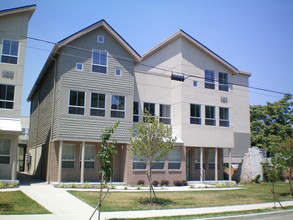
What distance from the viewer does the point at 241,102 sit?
36344 mm

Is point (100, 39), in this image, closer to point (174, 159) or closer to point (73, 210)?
point (174, 159)

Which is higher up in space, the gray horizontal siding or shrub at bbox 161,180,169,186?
the gray horizontal siding

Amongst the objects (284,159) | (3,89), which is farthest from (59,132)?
(284,159)

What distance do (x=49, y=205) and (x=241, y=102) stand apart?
91.1ft

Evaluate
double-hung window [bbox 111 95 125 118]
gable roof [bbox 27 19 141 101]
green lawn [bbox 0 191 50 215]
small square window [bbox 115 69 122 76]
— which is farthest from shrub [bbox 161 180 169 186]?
green lawn [bbox 0 191 50 215]

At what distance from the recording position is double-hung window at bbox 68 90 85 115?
2208cm

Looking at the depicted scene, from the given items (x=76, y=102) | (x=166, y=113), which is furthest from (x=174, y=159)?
(x=76, y=102)

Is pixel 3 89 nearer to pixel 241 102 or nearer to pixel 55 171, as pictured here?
pixel 55 171

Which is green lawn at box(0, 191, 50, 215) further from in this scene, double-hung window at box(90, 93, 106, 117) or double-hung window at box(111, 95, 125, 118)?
double-hung window at box(111, 95, 125, 118)

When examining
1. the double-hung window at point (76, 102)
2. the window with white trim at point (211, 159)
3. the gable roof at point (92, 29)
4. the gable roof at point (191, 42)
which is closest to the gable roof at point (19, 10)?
the gable roof at point (92, 29)

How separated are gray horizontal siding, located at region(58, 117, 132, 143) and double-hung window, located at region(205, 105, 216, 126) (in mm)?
8316

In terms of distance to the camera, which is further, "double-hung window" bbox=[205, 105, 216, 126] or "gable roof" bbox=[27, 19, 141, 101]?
"double-hung window" bbox=[205, 105, 216, 126]

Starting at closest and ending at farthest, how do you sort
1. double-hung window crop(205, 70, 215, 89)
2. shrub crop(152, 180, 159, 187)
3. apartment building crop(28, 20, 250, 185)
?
apartment building crop(28, 20, 250, 185) < shrub crop(152, 180, 159, 187) < double-hung window crop(205, 70, 215, 89)

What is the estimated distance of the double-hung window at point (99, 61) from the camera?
23.3 m
